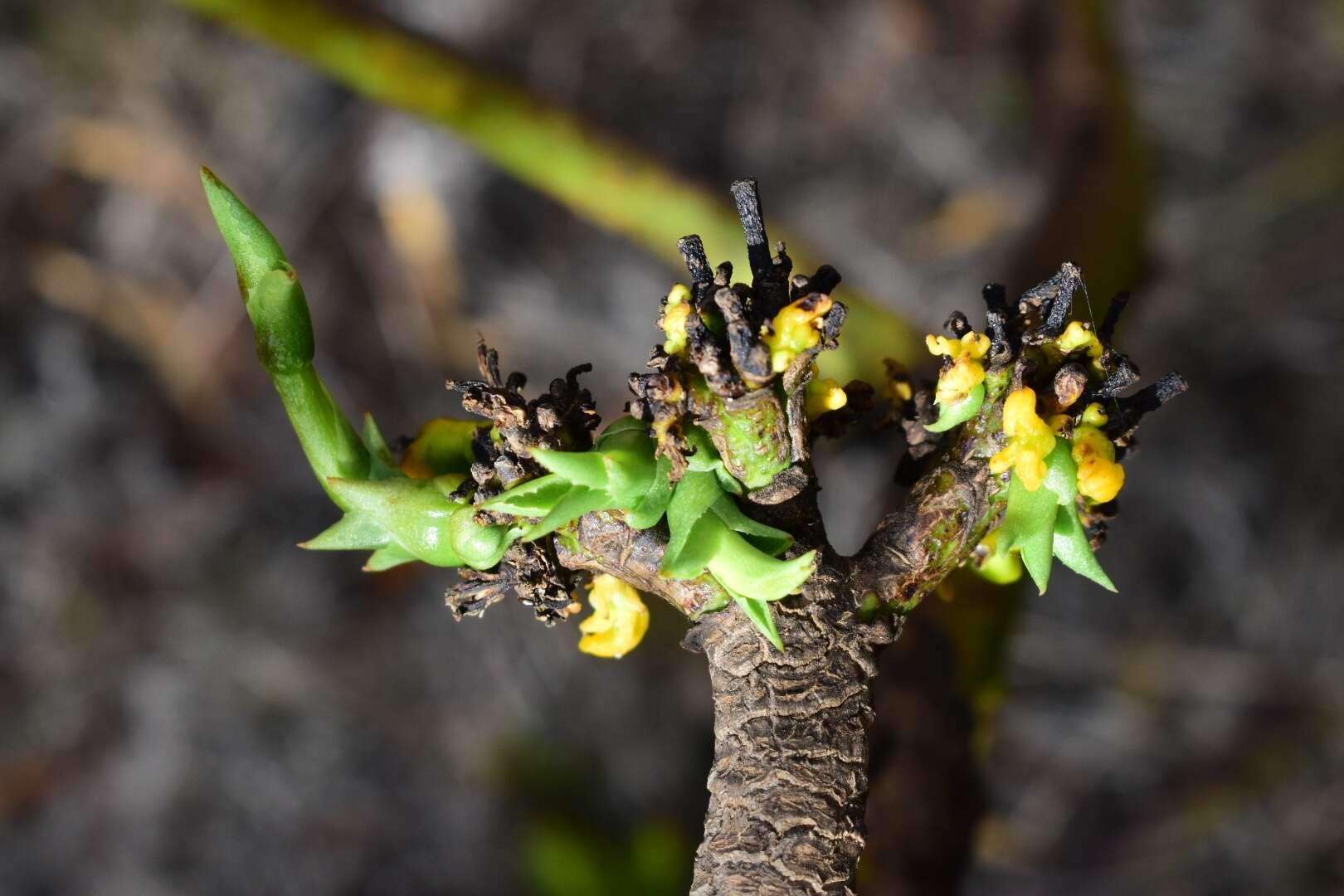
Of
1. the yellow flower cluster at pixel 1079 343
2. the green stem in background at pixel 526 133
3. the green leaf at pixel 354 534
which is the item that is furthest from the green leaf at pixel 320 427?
the green stem in background at pixel 526 133

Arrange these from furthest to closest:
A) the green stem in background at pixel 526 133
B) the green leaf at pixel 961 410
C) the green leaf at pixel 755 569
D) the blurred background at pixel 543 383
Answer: the blurred background at pixel 543 383 < the green stem in background at pixel 526 133 < the green leaf at pixel 961 410 < the green leaf at pixel 755 569

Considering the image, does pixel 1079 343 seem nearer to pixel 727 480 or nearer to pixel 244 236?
pixel 727 480

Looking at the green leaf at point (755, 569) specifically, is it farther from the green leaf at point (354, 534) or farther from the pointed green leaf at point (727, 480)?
the green leaf at point (354, 534)

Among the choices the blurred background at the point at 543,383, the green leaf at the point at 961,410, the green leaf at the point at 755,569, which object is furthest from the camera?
the blurred background at the point at 543,383

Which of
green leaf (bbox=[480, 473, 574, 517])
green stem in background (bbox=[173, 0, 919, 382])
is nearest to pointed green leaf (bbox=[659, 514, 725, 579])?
green leaf (bbox=[480, 473, 574, 517])

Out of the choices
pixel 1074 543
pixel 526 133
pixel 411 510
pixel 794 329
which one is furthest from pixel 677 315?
pixel 526 133

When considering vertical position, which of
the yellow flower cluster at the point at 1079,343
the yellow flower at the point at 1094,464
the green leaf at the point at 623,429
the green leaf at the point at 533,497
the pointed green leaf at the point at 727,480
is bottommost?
the green leaf at the point at 533,497

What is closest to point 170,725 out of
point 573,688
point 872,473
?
point 573,688

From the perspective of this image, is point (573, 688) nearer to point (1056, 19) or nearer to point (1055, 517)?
point (1056, 19)
